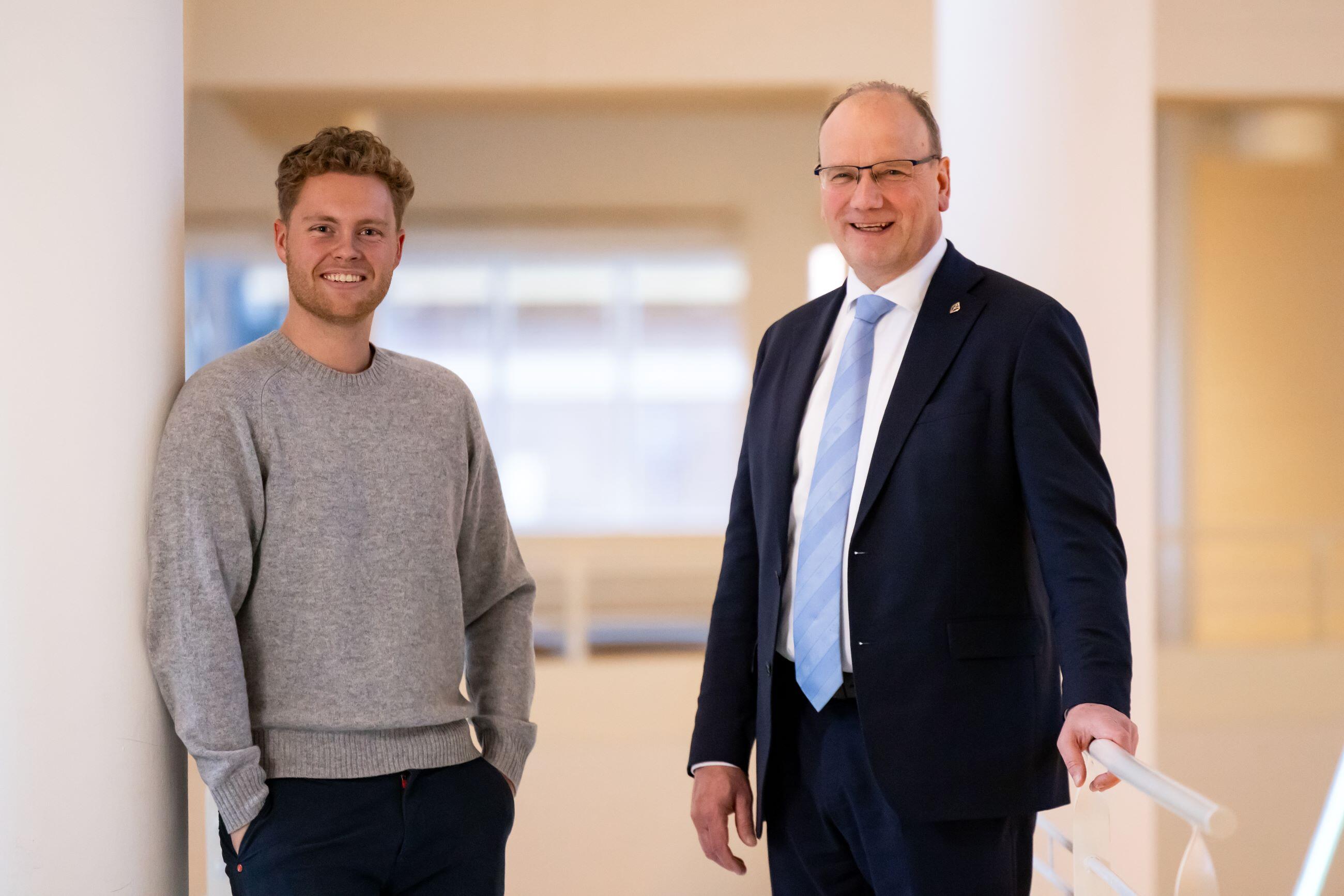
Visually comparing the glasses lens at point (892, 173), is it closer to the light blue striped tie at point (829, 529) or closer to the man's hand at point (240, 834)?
the light blue striped tie at point (829, 529)

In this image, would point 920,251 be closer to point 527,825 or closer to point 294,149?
point 294,149

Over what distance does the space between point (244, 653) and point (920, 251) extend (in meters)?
1.05

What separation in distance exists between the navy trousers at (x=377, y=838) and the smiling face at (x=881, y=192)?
0.90m

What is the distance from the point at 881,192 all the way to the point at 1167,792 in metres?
0.85

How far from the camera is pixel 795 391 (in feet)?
5.69

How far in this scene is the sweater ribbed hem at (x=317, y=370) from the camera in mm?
1557

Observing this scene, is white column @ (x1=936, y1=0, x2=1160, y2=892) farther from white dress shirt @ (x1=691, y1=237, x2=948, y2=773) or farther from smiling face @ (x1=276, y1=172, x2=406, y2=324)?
smiling face @ (x1=276, y1=172, x2=406, y2=324)

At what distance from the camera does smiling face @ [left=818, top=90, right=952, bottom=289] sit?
5.33 ft

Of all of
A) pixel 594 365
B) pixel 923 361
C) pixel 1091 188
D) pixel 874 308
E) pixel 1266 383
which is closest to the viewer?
pixel 923 361

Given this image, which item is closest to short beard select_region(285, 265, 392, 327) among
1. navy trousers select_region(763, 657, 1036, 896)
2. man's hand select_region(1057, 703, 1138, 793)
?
navy trousers select_region(763, 657, 1036, 896)

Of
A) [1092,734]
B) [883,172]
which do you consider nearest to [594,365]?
[883,172]

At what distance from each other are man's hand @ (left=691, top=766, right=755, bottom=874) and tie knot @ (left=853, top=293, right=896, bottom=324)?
2.24 ft

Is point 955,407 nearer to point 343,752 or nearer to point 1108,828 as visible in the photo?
point 1108,828

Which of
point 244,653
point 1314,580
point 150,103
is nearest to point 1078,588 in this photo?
point 244,653
